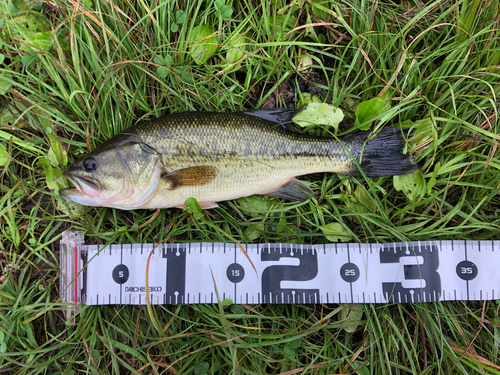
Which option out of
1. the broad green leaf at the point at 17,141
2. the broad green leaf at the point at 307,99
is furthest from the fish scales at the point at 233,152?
the broad green leaf at the point at 17,141

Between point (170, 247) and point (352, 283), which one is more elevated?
point (170, 247)

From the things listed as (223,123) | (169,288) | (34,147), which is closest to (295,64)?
(223,123)

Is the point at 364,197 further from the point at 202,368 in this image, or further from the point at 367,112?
the point at 202,368

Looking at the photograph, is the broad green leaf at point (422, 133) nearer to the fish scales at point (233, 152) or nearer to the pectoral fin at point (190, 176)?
the fish scales at point (233, 152)

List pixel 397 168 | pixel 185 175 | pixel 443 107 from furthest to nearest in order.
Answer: pixel 443 107
pixel 397 168
pixel 185 175

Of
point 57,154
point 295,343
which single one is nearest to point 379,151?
point 295,343

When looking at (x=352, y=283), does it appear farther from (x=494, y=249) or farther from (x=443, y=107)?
(x=443, y=107)

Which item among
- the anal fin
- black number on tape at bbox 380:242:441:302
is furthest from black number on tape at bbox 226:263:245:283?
black number on tape at bbox 380:242:441:302
